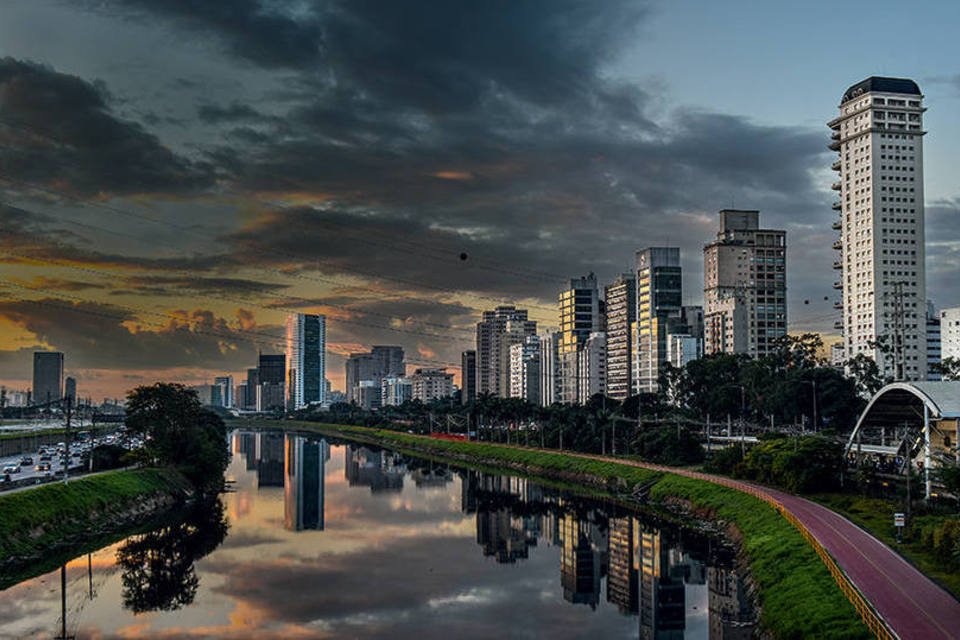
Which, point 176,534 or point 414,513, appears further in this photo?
point 414,513

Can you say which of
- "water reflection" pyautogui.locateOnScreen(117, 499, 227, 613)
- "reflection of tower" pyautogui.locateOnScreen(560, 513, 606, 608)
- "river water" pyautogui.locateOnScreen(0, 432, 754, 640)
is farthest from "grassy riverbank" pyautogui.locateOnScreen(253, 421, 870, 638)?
"water reflection" pyautogui.locateOnScreen(117, 499, 227, 613)

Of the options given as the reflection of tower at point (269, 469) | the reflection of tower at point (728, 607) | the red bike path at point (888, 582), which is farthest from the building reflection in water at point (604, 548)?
the red bike path at point (888, 582)

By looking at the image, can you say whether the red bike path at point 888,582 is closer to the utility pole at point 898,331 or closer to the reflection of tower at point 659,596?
the reflection of tower at point 659,596

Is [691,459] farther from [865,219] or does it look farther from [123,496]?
[865,219]

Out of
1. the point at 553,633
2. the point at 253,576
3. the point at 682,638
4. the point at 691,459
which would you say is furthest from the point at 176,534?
the point at 691,459

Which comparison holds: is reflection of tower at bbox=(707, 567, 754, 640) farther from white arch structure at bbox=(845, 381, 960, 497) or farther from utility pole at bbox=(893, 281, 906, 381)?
utility pole at bbox=(893, 281, 906, 381)

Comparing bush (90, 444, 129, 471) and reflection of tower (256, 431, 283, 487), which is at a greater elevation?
bush (90, 444, 129, 471)
